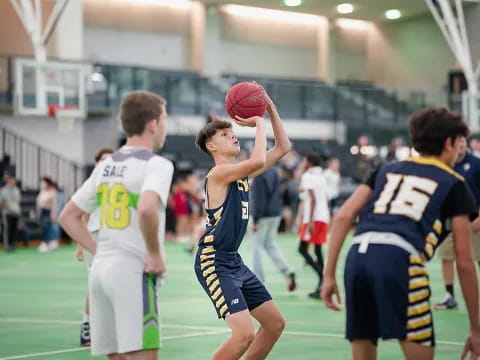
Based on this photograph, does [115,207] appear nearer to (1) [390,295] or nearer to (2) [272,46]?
(1) [390,295]

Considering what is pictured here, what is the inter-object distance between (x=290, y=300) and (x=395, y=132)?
2564cm

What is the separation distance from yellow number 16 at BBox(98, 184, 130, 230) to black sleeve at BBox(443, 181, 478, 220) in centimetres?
166

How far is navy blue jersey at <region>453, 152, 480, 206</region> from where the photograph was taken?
33.4ft

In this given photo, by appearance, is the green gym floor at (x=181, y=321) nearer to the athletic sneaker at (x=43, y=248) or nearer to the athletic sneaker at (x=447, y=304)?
the athletic sneaker at (x=447, y=304)

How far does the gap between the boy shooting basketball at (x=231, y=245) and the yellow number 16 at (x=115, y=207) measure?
1.34 m

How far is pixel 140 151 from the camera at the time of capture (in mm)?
5316

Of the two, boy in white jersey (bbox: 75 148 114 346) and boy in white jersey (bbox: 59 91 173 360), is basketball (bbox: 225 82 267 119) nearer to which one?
boy in white jersey (bbox: 59 91 173 360)

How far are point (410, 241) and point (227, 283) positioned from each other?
6.13ft

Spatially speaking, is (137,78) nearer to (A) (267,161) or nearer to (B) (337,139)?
(B) (337,139)

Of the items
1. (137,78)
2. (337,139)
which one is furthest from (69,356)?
(337,139)

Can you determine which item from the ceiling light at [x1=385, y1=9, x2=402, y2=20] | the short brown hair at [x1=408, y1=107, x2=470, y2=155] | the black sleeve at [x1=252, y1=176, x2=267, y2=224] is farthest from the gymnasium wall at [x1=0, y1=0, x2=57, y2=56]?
the short brown hair at [x1=408, y1=107, x2=470, y2=155]

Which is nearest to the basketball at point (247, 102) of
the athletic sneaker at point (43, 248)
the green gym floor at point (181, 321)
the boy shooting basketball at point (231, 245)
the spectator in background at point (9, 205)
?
the boy shooting basketball at point (231, 245)

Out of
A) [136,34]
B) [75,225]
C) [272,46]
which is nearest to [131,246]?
[75,225]

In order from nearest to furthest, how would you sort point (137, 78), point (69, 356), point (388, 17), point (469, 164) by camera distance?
point (69, 356) → point (469, 164) → point (137, 78) → point (388, 17)
